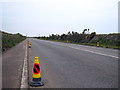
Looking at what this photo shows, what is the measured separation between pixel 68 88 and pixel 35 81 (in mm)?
1339

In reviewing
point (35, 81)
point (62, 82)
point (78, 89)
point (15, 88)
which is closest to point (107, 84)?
point (78, 89)

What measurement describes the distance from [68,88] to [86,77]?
1.58 metres

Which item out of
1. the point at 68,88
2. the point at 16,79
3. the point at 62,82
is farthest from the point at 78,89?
the point at 16,79

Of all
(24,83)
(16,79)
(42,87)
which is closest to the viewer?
(42,87)

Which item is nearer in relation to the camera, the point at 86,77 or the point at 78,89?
the point at 78,89

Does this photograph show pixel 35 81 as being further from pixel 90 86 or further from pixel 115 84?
pixel 115 84

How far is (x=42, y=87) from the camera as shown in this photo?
5.98 m

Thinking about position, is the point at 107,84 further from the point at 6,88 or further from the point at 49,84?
the point at 6,88

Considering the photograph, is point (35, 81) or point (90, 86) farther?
point (35, 81)

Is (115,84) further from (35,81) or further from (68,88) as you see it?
(35,81)

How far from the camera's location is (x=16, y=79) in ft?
23.0

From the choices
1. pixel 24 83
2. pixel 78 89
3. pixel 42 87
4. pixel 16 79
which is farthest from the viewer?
pixel 16 79

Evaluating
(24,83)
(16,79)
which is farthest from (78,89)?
(16,79)

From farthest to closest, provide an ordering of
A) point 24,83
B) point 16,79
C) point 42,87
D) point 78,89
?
1. point 16,79
2. point 24,83
3. point 42,87
4. point 78,89
